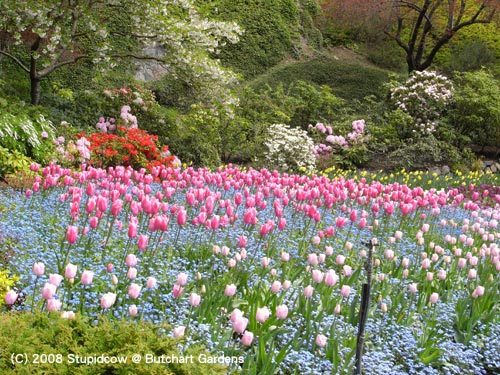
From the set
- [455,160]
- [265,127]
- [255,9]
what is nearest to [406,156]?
[455,160]

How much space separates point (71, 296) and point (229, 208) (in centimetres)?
156

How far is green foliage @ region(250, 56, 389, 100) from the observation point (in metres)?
23.1

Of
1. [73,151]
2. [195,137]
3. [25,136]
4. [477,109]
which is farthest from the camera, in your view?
[477,109]

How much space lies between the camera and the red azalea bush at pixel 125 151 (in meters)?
9.58

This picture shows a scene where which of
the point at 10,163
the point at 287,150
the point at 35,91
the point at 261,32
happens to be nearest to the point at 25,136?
the point at 10,163

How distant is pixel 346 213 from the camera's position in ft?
24.8

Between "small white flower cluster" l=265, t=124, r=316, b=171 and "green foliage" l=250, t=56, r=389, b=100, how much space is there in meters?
8.86

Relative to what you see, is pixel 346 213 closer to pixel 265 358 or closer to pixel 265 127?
pixel 265 358

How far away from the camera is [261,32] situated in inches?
952

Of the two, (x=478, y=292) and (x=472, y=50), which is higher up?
(x=472, y=50)

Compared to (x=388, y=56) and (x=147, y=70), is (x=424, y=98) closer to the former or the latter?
(x=147, y=70)

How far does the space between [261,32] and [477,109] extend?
32.0 ft

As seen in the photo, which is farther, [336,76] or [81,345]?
[336,76]

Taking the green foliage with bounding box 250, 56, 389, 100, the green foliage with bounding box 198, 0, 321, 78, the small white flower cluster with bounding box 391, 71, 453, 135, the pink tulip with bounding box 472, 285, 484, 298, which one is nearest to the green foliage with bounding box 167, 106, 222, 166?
the small white flower cluster with bounding box 391, 71, 453, 135
